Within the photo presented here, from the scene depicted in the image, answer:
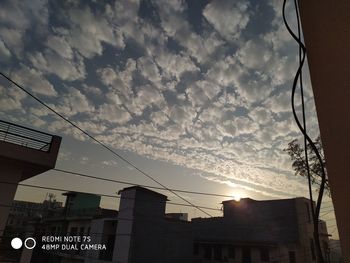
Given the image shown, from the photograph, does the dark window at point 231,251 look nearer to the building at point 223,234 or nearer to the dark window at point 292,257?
the building at point 223,234

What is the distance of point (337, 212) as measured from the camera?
3.12ft

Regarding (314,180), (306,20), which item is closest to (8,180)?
(306,20)

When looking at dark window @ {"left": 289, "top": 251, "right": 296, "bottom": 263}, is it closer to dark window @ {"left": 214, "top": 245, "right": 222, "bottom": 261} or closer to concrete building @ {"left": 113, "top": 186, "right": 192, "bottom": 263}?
dark window @ {"left": 214, "top": 245, "right": 222, "bottom": 261}

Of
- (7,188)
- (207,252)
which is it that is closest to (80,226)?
(207,252)

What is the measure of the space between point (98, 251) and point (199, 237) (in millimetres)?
12391

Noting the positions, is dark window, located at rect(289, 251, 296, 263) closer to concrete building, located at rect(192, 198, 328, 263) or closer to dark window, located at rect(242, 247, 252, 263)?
concrete building, located at rect(192, 198, 328, 263)

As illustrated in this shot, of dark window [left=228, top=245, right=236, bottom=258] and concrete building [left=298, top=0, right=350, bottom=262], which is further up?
concrete building [left=298, top=0, right=350, bottom=262]

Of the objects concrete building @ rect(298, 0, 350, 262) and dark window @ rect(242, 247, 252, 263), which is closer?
concrete building @ rect(298, 0, 350, 262)

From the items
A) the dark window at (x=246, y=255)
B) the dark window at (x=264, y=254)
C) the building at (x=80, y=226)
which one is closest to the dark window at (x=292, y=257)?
the dark window at (x=264, y=254)

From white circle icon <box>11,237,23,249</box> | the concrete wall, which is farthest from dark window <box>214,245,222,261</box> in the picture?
the concrete wall

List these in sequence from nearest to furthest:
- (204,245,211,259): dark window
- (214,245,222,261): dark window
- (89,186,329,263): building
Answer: (89,186,329,263): building, (214,245,222,261): dark window, (204,245,211,259): dark window

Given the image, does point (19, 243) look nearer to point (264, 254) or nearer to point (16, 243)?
point (16, 243)

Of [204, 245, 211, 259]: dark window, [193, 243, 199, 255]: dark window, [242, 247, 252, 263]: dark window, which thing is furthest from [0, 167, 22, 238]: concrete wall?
[193, 243, 199, 255]: dark window

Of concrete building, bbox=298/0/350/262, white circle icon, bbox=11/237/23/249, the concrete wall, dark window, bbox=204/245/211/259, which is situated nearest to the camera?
concrete building, bbox=298/0/350/262
